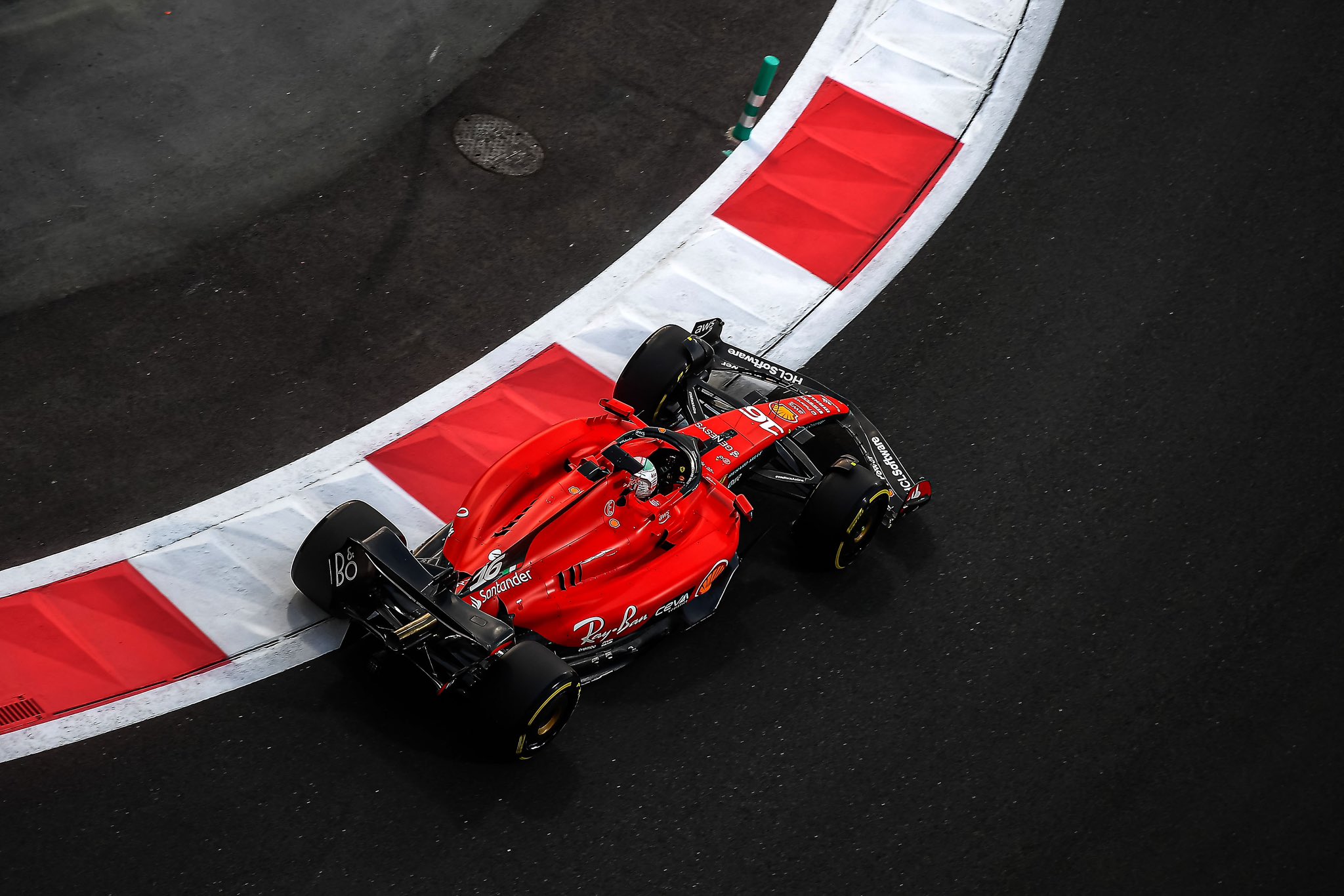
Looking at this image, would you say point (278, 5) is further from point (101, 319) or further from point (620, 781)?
point (620, 781)

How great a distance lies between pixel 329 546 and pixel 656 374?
230 centimetres

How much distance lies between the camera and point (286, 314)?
8.45 meters

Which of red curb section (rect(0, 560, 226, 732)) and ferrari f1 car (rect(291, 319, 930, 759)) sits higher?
ferrari f1 car (rect(291, 319, 930, 759))

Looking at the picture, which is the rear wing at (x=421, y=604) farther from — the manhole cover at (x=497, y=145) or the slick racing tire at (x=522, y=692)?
the manhole cover at (x=497, y=145)

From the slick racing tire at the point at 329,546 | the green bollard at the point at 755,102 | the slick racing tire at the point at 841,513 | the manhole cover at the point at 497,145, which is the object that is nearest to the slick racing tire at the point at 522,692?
the slick racing tire at the point at 329,546

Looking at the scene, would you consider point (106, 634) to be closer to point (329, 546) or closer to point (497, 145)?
point (329, 546)

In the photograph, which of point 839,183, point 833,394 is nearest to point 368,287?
point 833,394

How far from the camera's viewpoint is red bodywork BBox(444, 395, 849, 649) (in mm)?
6461

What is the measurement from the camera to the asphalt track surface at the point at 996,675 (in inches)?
246

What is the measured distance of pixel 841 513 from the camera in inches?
283

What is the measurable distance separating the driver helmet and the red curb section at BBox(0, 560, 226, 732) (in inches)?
96.6

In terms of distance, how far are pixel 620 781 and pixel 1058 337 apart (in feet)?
16.0

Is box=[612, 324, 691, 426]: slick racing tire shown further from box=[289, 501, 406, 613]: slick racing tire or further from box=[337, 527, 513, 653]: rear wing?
box=[337, 527, 513, 653]: rear wing

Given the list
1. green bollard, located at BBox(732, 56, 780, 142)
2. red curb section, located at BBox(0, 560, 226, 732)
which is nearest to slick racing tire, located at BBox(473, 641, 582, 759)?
red curb section, located at BBox(0, 560, 226, 732)
